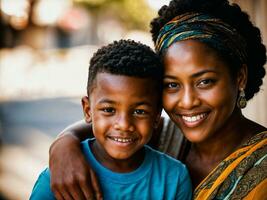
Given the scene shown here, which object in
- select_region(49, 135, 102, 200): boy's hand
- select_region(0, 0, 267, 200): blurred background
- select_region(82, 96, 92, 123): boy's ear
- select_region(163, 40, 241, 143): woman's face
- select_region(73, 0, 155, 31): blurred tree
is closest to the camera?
select_region(49, 135, 102, 200): boy's hand

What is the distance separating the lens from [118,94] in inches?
97.7

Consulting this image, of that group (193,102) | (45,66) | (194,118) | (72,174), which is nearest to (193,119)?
(194,118)

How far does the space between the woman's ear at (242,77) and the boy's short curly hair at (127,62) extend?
0.44 meters

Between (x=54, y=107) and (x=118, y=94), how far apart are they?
1227 centimetres

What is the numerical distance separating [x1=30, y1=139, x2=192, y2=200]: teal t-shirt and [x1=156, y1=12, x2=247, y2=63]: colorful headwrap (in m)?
0.61

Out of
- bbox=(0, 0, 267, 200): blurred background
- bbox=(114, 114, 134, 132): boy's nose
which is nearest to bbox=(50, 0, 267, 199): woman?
bbox=(114, 114, 134, 132): boy's nose

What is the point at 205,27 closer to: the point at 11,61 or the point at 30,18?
the point at 11,61

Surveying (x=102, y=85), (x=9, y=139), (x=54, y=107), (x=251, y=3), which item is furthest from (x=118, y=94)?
(x=54, y=107)

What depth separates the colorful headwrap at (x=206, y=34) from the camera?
2604 mm

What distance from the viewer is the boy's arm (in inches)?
95.7

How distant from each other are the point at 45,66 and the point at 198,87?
17345 mm

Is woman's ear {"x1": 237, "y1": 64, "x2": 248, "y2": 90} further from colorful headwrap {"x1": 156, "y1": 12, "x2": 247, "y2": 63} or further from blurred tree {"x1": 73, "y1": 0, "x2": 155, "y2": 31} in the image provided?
blurred tree {"x1": 73, "y1": 0, "x2": 155, "y2": 31}

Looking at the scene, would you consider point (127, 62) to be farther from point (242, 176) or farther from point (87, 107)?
point (242, 176)

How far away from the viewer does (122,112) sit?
247cm
